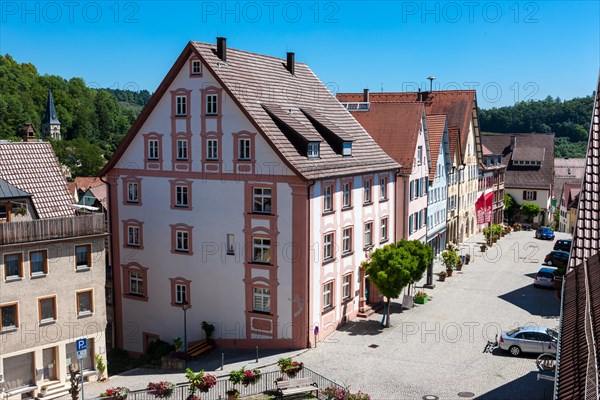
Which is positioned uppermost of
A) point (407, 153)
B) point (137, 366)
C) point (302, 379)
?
point (407, 153)

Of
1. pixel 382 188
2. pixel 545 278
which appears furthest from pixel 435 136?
pixel 545 278

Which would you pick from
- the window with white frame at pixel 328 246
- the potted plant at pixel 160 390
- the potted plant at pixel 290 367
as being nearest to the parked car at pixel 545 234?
the window with white frame at pixel 328 246

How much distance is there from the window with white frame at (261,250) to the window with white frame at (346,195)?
4899mm

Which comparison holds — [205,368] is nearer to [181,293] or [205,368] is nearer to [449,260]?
[181,293]

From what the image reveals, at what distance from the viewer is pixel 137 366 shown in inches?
1284

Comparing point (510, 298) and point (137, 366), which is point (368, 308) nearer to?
point (510, 298)

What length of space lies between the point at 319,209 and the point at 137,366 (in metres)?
12.0

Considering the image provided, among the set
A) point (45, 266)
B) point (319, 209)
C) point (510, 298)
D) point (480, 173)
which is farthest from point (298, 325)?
point (480, 173)

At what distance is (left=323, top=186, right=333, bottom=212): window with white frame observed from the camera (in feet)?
105

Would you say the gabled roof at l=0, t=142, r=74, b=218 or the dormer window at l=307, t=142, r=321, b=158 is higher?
the dormer window at l=307, t=142, r=321, b=158

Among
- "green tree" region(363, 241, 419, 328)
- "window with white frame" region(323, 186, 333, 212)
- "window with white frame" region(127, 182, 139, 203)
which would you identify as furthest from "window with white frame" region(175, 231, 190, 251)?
"green tree" region(363, 241, 419, 328)

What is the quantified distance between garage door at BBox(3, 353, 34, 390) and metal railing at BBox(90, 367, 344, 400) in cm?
557

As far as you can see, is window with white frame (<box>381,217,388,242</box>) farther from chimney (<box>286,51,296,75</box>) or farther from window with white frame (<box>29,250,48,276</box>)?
window with white frame (<box>29,250,48,276</box>)

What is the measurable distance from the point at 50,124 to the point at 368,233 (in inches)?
4617
